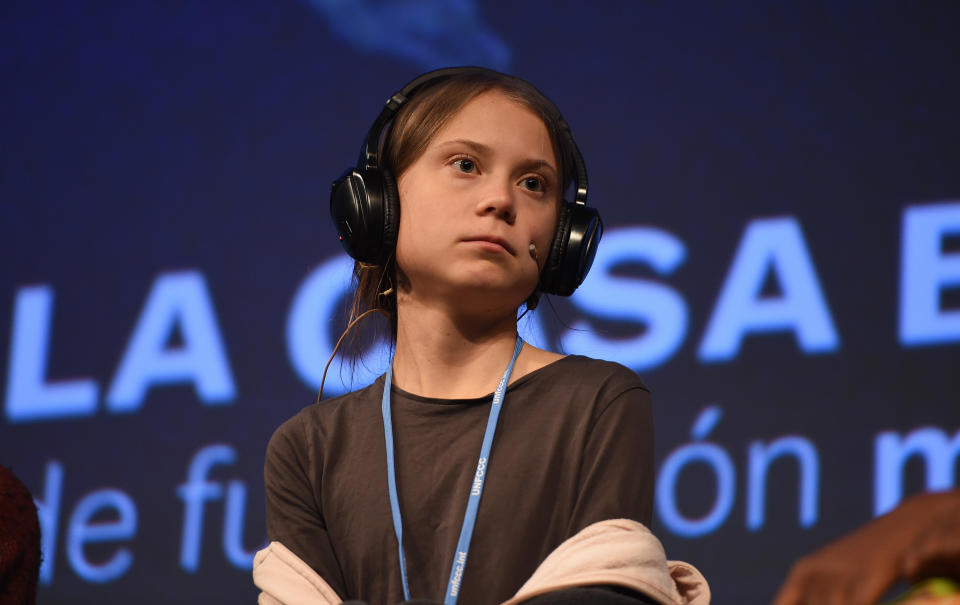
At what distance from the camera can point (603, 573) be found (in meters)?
1.14

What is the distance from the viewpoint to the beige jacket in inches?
45.0

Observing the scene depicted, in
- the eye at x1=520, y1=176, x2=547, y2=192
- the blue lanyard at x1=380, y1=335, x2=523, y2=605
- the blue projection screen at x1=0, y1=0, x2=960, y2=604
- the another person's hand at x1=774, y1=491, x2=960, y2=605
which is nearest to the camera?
the another person's hand at x1=774, y1=491, x2=960, y2=605

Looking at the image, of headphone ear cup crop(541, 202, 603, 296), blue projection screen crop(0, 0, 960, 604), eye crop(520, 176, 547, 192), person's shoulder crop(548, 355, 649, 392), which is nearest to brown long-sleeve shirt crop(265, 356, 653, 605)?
person's shoulder crop(548, 355, 649, 392)

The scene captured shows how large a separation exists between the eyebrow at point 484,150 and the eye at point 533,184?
0.02 m

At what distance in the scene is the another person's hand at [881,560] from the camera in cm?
64

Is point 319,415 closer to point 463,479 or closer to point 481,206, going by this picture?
point 463,479

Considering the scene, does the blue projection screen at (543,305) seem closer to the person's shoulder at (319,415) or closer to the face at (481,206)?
the person's shoulder at (319,415)

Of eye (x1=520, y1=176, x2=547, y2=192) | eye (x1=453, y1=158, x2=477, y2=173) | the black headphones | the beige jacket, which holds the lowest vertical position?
the beige jacket

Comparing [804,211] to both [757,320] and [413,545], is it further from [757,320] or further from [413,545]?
[413,545]

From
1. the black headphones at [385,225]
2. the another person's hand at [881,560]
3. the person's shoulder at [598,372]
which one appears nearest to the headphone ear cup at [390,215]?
the black headphones at [385,225]

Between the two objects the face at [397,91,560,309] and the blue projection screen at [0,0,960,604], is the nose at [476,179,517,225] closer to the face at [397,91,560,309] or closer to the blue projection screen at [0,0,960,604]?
the face at [397,91,560,309]

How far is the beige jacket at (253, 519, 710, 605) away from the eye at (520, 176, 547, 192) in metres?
0.50

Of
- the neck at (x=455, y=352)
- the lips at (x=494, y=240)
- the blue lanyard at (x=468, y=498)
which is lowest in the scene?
the blue lanyard at (x=468, y=498)

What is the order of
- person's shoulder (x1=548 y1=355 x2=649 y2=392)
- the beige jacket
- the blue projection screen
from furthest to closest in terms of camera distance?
the blue projection screen, person's shoulder (x1=548 y1=355 x2=649 y2=392), the beige jacket
